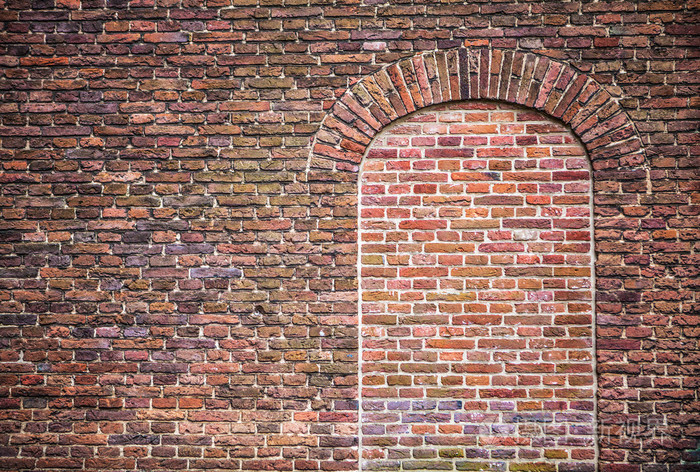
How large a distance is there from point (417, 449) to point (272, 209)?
1891mm

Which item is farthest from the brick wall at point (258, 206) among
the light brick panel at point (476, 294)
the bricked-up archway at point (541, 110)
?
the light brick panel at point (476, 294)

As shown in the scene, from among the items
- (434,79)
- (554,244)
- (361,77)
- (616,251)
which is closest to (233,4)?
(361,77)

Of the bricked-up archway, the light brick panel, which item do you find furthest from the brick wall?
the light brick panel

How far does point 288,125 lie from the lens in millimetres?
3289

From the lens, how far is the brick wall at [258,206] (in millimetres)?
3170

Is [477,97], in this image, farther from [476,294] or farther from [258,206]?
[258,206]

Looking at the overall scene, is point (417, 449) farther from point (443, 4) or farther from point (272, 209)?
point (443, 4)

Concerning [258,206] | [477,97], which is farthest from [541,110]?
[258,206]

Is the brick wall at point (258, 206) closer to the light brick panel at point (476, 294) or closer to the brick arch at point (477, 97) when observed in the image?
the brick arch at point (477, 97)

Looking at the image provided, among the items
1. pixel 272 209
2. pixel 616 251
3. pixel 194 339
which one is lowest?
pixel 194 339

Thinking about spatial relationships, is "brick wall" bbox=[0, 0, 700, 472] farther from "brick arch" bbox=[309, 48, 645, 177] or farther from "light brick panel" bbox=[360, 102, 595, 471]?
"light brick panel" bbox=[360, 102, 595, 471]

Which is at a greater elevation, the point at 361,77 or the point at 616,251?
the point at 361,77

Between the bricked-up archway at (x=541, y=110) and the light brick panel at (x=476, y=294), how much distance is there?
3.5 inches

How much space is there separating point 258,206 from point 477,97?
1.68 metres
